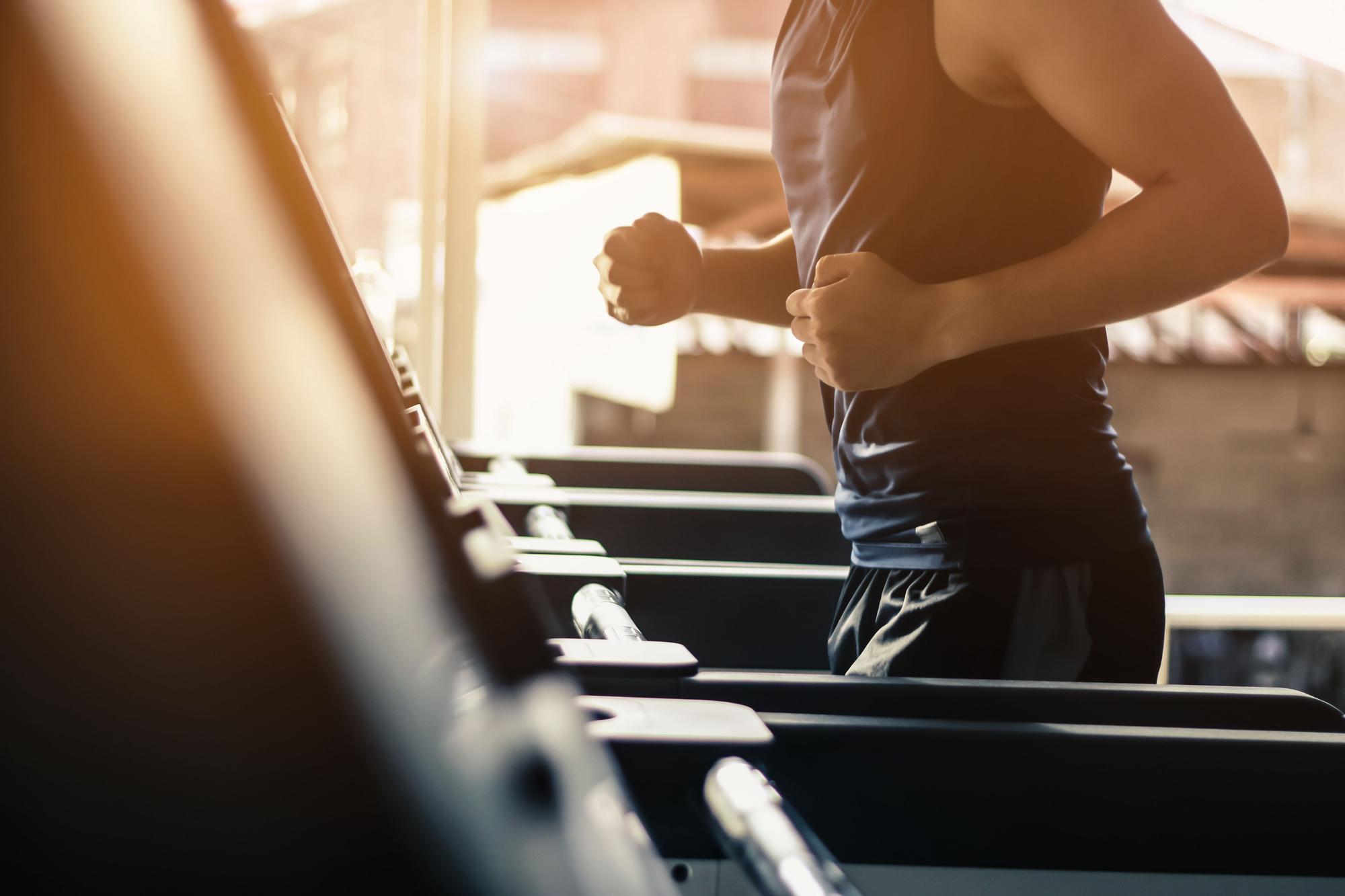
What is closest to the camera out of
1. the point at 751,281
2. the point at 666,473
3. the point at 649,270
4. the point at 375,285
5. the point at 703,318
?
the point at 649,270

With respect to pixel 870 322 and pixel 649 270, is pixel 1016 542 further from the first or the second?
pixel 649 270

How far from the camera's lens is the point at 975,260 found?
864 millimetres

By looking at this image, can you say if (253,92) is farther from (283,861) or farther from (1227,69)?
(1227,69)

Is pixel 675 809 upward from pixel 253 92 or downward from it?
downward

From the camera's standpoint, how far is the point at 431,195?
2.90 meters

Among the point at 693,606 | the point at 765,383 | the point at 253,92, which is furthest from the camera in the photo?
the point at 765,383

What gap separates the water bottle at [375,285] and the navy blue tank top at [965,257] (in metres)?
0.41

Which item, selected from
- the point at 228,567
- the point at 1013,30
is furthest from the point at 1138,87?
the point at 228,567

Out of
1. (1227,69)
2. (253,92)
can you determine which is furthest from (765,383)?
(253,92)

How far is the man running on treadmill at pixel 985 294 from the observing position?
71 centimetres

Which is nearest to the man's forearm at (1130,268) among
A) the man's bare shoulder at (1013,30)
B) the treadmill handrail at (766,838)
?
the man's bare shoulder at (1013,30)

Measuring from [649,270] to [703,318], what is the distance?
7.00 meters

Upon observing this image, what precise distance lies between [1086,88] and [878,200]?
0.64 ft

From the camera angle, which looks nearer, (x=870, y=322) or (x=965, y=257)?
(x=870, y=322)
